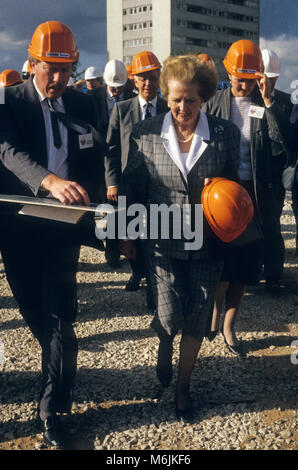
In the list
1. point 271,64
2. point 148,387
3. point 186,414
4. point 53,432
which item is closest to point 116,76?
point 271,64

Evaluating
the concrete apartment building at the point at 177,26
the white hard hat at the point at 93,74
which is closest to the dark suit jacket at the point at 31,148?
the white hard hat at the point at 93,74

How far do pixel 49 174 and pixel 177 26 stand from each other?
104 meters

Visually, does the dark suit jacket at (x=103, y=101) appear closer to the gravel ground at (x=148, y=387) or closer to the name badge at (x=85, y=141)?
the gravel ground at (x=148, y=387)

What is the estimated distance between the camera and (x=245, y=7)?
11438cm

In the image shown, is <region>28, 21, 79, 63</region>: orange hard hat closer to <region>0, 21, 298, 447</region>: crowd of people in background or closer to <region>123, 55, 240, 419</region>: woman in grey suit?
<region>0, 21, 298, 447</region>: crowd of people in background

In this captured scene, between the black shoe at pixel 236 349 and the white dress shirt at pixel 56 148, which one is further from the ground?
the white dress shirt at pixel 56 148

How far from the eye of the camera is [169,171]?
3740 millimetres

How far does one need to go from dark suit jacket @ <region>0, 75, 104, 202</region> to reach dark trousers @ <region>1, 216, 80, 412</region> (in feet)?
0.87

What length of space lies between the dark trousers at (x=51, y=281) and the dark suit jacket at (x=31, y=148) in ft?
0.87

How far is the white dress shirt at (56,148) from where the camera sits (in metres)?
3.75

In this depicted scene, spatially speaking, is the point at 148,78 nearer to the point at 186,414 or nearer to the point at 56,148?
the point at 56,148

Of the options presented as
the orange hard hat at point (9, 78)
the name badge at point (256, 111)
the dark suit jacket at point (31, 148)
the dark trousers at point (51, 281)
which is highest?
the orange hard hat at point (9, 78)
